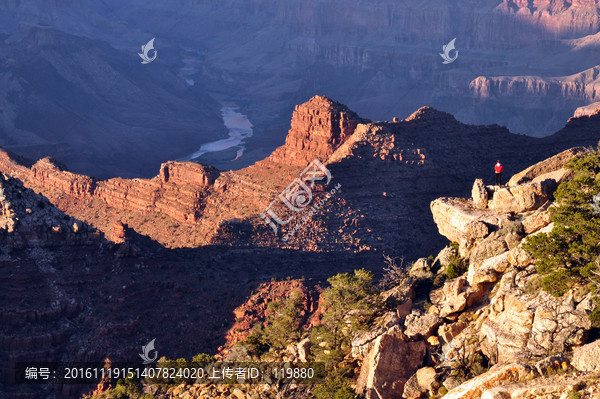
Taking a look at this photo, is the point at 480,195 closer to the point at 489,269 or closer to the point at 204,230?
the point at 489,269

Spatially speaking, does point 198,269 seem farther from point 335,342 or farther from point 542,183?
point 542,183

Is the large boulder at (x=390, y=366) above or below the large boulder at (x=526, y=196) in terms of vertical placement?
below

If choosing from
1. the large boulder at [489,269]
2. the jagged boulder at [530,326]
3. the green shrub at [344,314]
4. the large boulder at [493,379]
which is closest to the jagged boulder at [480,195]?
the large boulder at [489,269]

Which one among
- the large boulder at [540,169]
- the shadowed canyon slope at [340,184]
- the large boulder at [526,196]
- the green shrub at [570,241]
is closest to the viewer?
the green shrub at [570,241]

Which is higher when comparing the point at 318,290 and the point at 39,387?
the point at 318,290

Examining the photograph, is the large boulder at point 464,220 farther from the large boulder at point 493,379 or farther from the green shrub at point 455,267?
the large boulder at point 493,379

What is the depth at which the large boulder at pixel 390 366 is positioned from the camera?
113 feet

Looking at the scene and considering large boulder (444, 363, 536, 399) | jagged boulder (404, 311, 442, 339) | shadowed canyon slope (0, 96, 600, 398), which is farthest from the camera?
shadowed canyon slope (0, 96, 600, 398)

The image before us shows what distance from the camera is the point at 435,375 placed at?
33.5 metres

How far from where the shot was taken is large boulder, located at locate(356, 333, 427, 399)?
34.5 meters

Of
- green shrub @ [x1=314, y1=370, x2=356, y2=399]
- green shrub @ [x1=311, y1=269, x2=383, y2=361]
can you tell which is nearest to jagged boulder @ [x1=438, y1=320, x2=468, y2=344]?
green shrub @ [x1=314, y1=370, x2=356, y2=399]

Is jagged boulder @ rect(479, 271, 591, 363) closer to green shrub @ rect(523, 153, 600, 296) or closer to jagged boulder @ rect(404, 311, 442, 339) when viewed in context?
green shrub @ rect(523, 153, 600, 296)

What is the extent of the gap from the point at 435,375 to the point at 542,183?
1113cm

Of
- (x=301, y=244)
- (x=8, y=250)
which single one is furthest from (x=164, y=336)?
(x=301, y=244)
